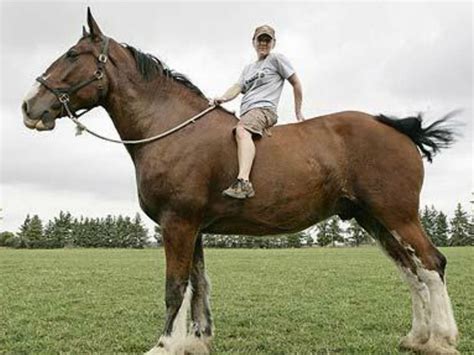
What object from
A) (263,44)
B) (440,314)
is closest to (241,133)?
(263,44)

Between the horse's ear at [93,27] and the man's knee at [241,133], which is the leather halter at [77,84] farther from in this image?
the man's knee at [241,133]

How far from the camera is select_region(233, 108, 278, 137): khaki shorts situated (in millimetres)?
6711

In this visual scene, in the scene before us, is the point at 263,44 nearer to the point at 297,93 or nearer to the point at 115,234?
the point at 297,93

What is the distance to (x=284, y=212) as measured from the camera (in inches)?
264

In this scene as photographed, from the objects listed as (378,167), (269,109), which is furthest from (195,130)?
(378,167)

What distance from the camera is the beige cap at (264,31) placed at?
7.16m

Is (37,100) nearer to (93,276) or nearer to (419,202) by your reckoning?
(419,202)

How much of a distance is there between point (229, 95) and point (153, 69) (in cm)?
106

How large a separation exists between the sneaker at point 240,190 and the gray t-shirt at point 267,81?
3.71ft

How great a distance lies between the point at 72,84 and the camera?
667 centimetres

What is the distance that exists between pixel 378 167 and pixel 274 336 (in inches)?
119

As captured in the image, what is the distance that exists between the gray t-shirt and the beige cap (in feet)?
0.90

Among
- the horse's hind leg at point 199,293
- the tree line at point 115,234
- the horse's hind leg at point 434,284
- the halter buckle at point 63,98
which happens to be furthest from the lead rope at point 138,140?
the tree line at point 115,234

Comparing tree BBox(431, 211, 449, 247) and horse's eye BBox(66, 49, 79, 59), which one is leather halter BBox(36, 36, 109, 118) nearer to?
horse's eye BBox(66, 49, 79, 59)
